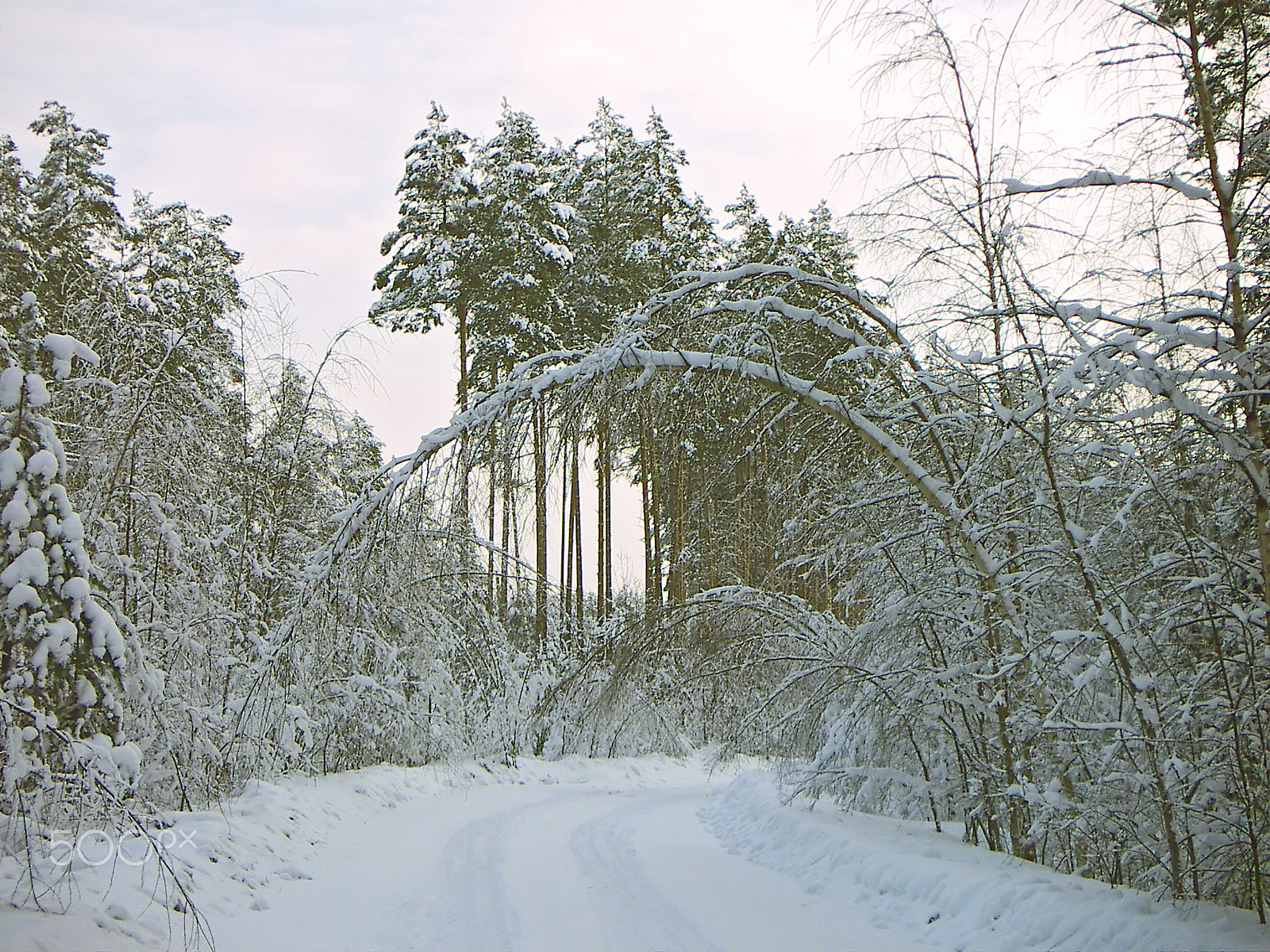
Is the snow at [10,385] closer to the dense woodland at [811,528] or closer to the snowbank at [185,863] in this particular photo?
the dense woodland at [811,528]

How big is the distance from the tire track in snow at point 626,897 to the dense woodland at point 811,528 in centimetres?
127

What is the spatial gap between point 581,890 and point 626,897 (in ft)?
1.49

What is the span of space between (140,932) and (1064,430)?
20.0ft

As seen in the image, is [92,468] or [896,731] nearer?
[92,468]

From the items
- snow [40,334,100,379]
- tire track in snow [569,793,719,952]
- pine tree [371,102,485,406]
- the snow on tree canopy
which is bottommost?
tire track in snow [569,793,719,952]

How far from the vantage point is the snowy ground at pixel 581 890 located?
173 inches

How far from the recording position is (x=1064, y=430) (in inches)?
196

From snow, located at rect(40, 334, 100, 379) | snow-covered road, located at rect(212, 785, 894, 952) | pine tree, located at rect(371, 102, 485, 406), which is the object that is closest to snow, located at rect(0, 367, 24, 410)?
snow, located at rect(40, 334, 100, 379)

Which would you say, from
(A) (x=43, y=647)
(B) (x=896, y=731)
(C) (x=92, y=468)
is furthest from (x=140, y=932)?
(B) (x=896, y=731)

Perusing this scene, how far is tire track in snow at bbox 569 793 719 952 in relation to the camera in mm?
A: 5398

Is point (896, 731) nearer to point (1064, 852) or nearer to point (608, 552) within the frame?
point (1064, 852)

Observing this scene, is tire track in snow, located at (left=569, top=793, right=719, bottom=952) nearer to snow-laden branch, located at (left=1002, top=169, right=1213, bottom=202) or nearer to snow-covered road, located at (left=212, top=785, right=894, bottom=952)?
snow-covered road, located at (left=212, top=785, right=894, bottom=952)

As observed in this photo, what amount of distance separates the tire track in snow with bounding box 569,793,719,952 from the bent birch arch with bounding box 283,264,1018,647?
3.01m

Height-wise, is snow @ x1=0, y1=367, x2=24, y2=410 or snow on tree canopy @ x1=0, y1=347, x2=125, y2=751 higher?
snow @ x1=0, y1=367, x2=24, y2=410
